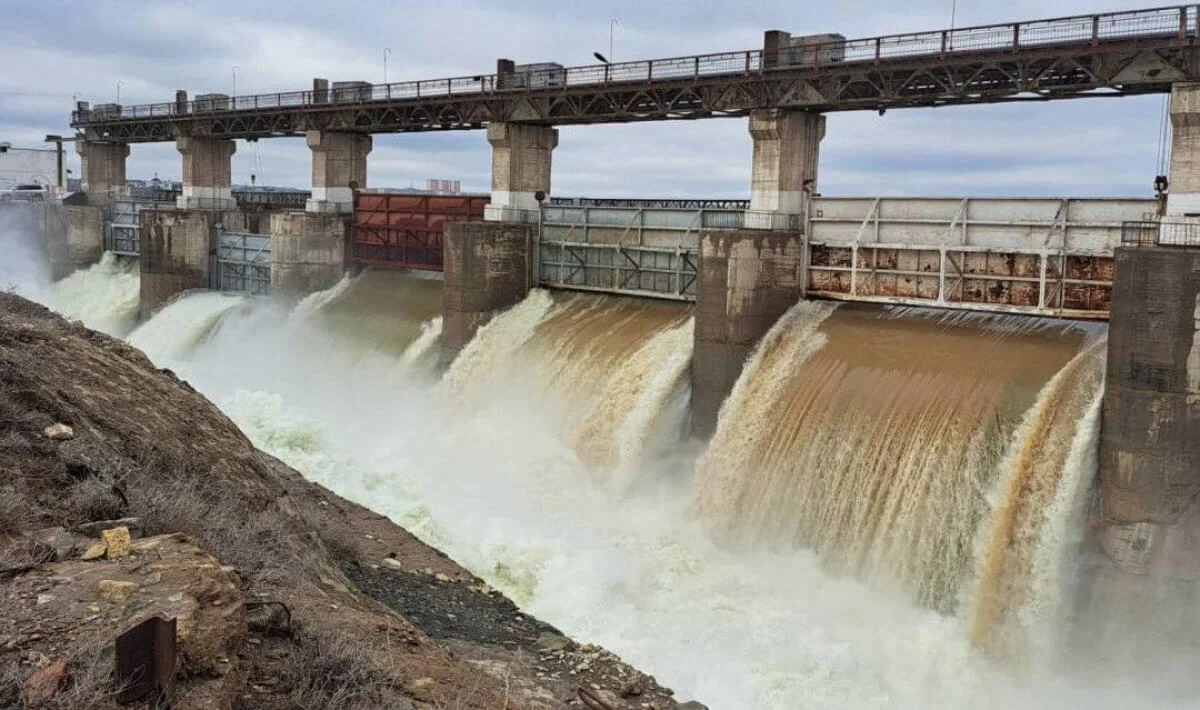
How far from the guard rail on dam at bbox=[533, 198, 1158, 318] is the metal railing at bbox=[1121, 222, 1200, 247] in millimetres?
457

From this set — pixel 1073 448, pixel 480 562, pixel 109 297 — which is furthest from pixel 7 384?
pixel 109 297

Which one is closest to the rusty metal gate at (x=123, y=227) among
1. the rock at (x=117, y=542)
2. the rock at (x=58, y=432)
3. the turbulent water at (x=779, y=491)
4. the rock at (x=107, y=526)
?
the turbulent water at (x=779, y=491)

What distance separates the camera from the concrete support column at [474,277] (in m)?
28.8

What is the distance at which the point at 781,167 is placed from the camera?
24.1 meters

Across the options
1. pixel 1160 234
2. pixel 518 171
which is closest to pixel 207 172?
pixel 518 171

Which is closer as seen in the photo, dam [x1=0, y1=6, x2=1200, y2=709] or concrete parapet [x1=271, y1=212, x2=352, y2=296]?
dam [x1=0, y1=6, x2=1200, y2=709]

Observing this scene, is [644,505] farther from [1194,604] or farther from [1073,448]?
[1194,604]

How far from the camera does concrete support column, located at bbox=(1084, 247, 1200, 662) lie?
14555mm

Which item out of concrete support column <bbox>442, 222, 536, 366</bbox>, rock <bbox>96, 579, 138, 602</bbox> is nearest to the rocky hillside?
rock <bbox>96, 579, 138, 602</bbox>

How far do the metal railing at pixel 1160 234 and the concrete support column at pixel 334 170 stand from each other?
27760 mm

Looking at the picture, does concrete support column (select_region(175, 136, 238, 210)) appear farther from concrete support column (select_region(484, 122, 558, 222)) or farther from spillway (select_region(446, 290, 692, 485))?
spillway (select_region(446, 290, 692, 485))

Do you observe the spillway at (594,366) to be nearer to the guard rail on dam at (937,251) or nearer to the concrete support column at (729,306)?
the concrete support column at (729,306)

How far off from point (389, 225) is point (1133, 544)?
91.6ft

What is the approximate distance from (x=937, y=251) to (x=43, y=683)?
1914 centimetres
